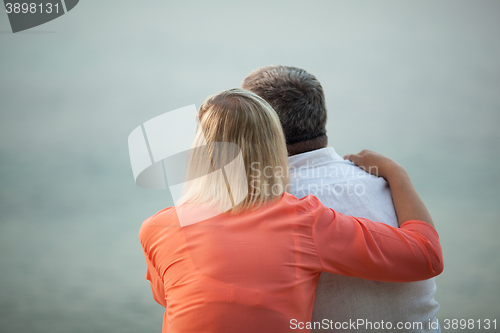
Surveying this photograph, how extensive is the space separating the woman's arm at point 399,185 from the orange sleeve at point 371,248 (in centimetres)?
7

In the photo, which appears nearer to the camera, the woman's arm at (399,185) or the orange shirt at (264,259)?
the orange shirt at (264,259)

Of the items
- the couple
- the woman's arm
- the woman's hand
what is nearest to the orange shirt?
the couple

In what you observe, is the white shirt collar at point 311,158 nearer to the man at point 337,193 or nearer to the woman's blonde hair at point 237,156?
the man at point 337,193

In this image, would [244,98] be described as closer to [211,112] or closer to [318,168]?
[211,112]

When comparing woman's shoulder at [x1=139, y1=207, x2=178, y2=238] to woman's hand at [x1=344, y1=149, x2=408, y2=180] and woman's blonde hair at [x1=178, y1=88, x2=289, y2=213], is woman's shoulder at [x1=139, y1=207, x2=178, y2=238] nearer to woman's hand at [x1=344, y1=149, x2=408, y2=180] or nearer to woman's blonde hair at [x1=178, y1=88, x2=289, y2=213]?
woman's blonde hair at [x1=178, y1=88, x2=289, y2=213]

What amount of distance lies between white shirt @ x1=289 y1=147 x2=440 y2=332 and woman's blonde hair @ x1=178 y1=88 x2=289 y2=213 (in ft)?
0.61

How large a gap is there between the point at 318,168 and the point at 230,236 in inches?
14.7

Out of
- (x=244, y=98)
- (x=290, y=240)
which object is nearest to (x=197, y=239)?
(x=290, y=240)

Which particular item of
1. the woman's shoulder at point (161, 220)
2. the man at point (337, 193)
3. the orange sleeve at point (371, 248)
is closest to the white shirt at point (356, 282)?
the man at point (337, 193)

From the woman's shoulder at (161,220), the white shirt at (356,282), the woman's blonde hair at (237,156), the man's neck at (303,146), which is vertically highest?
the woman's blonde hair at (237,156)

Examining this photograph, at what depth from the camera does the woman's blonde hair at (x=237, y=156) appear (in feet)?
2.55

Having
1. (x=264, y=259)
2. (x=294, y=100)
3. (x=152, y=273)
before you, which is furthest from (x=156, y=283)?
(x=294, y=100)

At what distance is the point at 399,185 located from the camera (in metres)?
0.96

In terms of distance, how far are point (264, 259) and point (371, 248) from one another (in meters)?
0.23
